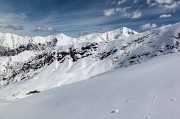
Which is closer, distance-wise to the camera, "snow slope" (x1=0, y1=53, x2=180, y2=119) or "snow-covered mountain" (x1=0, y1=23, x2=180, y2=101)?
"snow slope" (x1=0, y1=53, x2=180, y2=119)

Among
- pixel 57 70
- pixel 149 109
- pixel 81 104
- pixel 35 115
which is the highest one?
pixel 149 109

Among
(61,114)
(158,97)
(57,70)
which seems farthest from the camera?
(57,70)

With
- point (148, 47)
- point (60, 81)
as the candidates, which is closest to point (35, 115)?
point (60, 81)

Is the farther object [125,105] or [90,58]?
[90,58]

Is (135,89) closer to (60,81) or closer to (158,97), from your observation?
(158,97)

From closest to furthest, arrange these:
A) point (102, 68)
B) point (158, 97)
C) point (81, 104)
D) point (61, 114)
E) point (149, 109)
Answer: point (149, 109), point (158, 97), point (61, 114), point (81, 104), point (102, 68)

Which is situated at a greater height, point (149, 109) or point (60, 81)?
point (149, 109)

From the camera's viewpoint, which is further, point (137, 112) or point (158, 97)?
point (158, 97)

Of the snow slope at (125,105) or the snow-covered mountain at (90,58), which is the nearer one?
the snow slope at (125,105)

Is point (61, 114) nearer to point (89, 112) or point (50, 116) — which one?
point (50, 116)

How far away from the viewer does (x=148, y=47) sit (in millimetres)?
98000

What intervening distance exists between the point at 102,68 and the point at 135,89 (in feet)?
324

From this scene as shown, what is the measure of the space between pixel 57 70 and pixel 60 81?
5681 centimetres

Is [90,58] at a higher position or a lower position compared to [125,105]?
lower
